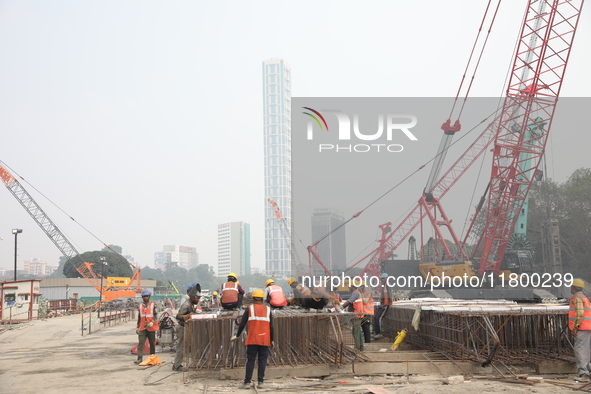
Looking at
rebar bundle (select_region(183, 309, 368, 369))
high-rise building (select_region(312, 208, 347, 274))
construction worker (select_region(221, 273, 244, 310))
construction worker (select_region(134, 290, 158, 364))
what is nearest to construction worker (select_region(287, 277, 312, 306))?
construction worker (select_region(221, 273, 244, 310))

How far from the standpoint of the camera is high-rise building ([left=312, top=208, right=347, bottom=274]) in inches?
2864

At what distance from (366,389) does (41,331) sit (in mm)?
19447

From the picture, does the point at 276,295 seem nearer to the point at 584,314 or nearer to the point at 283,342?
the point at 283,342

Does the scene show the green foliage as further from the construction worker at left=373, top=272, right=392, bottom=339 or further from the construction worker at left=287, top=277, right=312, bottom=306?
the construction worker at left=287, top=277, right=312, bottom=306

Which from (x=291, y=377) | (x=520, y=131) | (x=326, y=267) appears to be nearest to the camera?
(x=291, y=377)

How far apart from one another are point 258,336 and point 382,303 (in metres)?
6.91

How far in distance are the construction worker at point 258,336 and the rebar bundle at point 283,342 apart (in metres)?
0.94

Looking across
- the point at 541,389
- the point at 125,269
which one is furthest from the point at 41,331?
the point at 125,269

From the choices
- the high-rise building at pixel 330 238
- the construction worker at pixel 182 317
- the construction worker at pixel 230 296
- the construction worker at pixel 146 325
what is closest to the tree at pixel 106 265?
the high-rise building at pixel 330 238

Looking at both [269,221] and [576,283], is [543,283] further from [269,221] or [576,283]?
[269,221]

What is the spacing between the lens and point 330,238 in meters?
73.1

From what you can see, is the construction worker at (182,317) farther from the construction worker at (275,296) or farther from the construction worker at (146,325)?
the construction worker at (275,296)

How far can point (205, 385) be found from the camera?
902 centimetres

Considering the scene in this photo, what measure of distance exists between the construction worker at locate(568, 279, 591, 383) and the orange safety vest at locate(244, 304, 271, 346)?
5.37 meters
